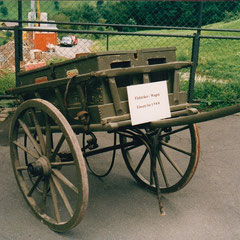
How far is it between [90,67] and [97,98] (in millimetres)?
224

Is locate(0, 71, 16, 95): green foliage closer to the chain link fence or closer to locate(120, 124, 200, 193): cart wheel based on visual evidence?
the chain link fence

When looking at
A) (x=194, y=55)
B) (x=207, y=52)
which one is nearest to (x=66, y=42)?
(x=194, y=55)

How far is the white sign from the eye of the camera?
2689mm

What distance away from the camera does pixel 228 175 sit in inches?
157

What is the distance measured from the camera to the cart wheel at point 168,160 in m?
3.19

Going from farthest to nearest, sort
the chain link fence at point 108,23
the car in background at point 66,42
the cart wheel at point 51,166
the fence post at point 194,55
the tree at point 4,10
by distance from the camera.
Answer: the car in background at point 66,42, the fence post at point 194,55, the chain link fence at point 108,23, the tree at point 4,10, the cart wheel at point 51,166

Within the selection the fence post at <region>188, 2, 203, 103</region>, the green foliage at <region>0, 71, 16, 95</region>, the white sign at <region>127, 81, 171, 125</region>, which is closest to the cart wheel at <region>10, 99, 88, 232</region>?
the white sign at <region>127, 81, 171, 125</region>

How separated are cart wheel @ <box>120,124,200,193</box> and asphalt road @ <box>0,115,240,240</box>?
0.45 ft

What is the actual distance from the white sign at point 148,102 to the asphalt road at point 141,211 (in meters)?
0.88

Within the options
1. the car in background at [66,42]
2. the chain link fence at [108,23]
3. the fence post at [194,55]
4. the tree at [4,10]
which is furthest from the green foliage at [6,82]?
the fence post at [194,55]

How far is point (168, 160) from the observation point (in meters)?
3.49

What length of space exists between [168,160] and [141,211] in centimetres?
57

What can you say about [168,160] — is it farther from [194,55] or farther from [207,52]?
[207,52]

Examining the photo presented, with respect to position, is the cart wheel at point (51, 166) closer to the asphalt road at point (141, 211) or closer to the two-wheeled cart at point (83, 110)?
the two-wheeled cart at point (83, 110)
